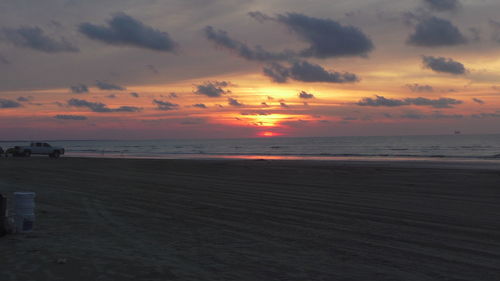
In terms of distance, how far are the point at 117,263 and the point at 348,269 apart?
3271 mm

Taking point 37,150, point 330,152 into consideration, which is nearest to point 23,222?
point 37,150

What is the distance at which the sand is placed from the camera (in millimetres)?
6492

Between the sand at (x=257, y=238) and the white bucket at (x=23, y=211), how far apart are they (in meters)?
0.29

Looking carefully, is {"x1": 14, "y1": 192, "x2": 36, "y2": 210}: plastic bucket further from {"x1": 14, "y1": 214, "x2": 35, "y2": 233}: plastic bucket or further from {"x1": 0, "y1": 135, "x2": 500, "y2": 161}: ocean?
{"x1": 0, "y1": 135, "x2": 500, "y2": 161}: ocean

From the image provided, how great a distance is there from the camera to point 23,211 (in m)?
8.55

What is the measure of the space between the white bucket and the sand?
0.29 metres

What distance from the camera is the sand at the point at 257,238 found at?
21.3 ft

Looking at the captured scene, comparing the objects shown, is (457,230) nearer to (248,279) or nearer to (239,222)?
(239,222)

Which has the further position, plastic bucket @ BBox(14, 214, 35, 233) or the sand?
plastic bucket @ BBox(14, 214, 35, 233)

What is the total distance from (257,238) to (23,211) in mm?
4250

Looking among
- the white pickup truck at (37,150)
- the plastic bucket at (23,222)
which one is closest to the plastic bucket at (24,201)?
the plastic bucket at (23,222)

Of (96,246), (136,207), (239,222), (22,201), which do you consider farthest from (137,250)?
(136,207)

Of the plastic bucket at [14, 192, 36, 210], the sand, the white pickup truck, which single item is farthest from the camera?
the white pickup truck

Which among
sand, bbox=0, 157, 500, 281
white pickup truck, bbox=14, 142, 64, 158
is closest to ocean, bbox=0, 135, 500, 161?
white pickup truck, bbox=14, 142, 64, 158
